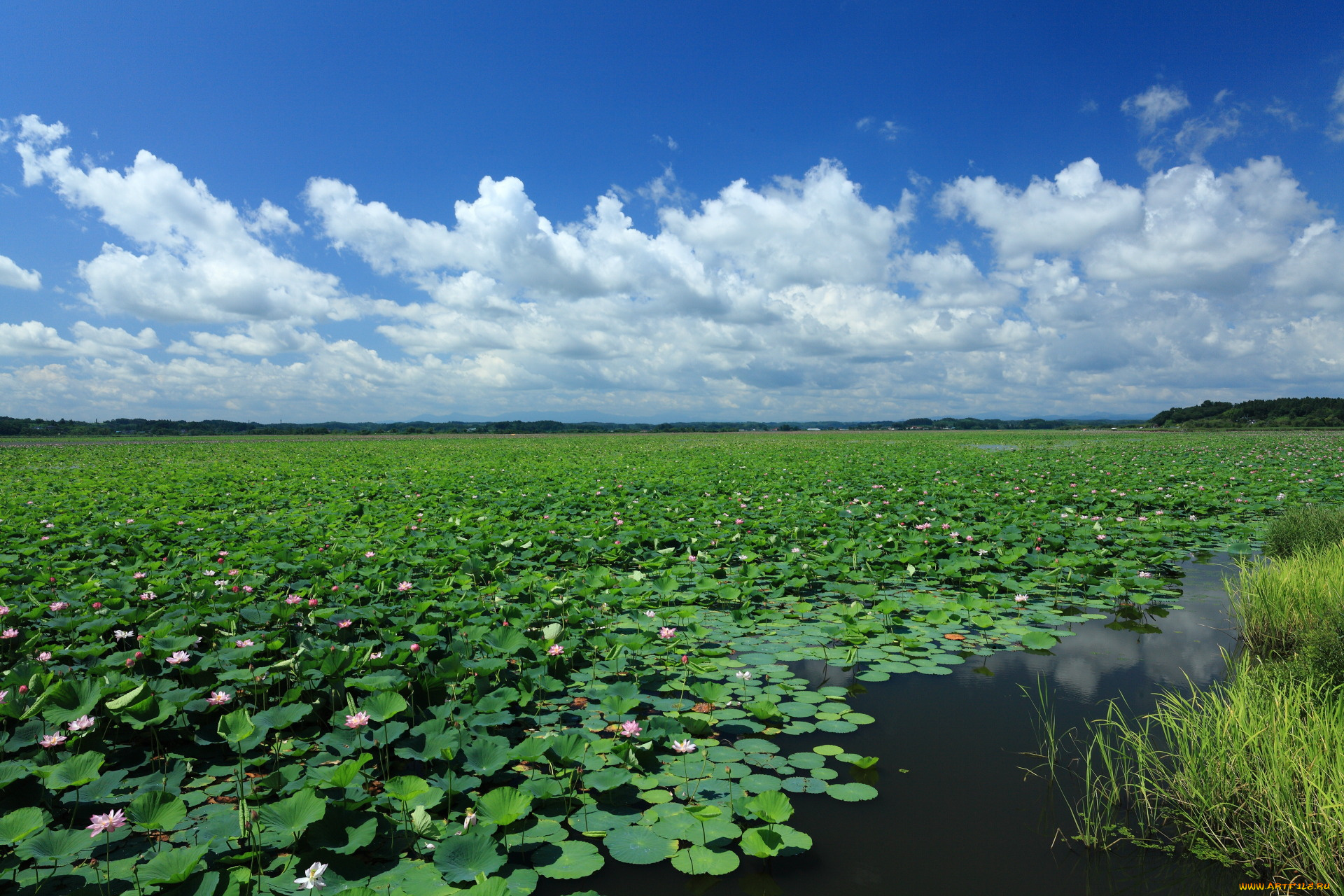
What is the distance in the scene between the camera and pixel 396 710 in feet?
9.13

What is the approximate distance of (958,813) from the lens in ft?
8.36

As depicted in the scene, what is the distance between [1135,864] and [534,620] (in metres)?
3.65

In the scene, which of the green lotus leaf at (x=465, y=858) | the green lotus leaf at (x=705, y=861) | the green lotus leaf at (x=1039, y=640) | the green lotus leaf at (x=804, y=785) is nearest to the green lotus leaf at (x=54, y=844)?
the green lotus leaf at (x=465, y=858)

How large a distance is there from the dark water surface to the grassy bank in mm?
126

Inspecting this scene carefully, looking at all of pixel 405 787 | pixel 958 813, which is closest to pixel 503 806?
pixel 405 787

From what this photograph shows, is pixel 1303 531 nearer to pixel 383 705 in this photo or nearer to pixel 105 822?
pixel 383 705

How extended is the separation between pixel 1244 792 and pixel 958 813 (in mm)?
1052

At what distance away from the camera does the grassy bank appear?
2.12m

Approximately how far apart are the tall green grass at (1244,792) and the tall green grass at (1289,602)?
61.1 inches

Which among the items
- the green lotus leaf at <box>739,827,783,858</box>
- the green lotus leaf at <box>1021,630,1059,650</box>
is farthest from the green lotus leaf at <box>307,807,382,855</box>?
the green lotus leaf at <box>1021,630,1059,650</box>

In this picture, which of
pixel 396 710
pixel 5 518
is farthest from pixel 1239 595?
pixel 5 518

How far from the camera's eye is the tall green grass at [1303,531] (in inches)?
230

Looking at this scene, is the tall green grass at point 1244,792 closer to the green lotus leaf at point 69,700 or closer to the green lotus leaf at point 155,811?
the green lotus leaf at point 155,811

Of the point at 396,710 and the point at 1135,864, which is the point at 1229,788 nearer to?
the point at 1135,864
